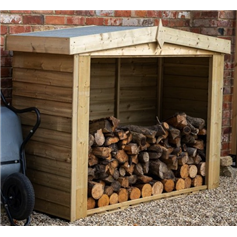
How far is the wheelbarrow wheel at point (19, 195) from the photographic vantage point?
16.3ft

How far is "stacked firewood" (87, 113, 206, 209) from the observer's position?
5.64 m

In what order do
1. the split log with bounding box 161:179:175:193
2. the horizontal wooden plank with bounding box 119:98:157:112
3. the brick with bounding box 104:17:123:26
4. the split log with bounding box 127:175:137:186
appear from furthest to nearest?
1. the horizontal wooden plank with bounding box 119:98:157:112
2. the brick with bounding box 104:17:123:26
3. the split log with bounding box 161:179:175:193
4. the split log with bounding box 127:175:137:186

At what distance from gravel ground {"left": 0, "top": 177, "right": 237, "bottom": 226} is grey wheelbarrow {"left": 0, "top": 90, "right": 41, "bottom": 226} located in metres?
0.20

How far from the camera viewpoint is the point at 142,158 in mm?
6027

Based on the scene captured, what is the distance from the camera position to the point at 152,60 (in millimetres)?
7246

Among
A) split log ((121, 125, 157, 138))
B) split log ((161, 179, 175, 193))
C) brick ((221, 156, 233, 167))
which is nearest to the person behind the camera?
split log ((121, 125, 157, 138))

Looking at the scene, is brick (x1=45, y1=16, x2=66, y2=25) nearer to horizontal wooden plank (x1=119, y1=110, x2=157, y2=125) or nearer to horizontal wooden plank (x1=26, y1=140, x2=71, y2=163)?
horizontal wooden plank (x1=26, y1=140, x2=71, y2=163)

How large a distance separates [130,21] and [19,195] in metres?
2.43

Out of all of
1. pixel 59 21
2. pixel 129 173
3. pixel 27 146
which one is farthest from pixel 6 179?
pixel 59 21

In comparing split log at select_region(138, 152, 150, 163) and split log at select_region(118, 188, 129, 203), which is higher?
split log at select_region(138, 152, 150, 163)

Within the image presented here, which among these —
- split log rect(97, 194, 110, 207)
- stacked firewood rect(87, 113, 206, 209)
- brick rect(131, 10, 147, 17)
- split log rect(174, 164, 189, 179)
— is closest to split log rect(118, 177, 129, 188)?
stacked firewood rect(87, 113, 206, 209)

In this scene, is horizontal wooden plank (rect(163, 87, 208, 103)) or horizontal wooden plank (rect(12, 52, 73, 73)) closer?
horizontal wooden plank (rect(12, 52, 73, 73))

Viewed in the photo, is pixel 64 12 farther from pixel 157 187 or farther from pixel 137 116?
pixel 157 187

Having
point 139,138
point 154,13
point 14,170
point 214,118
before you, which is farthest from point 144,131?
point 154,13
